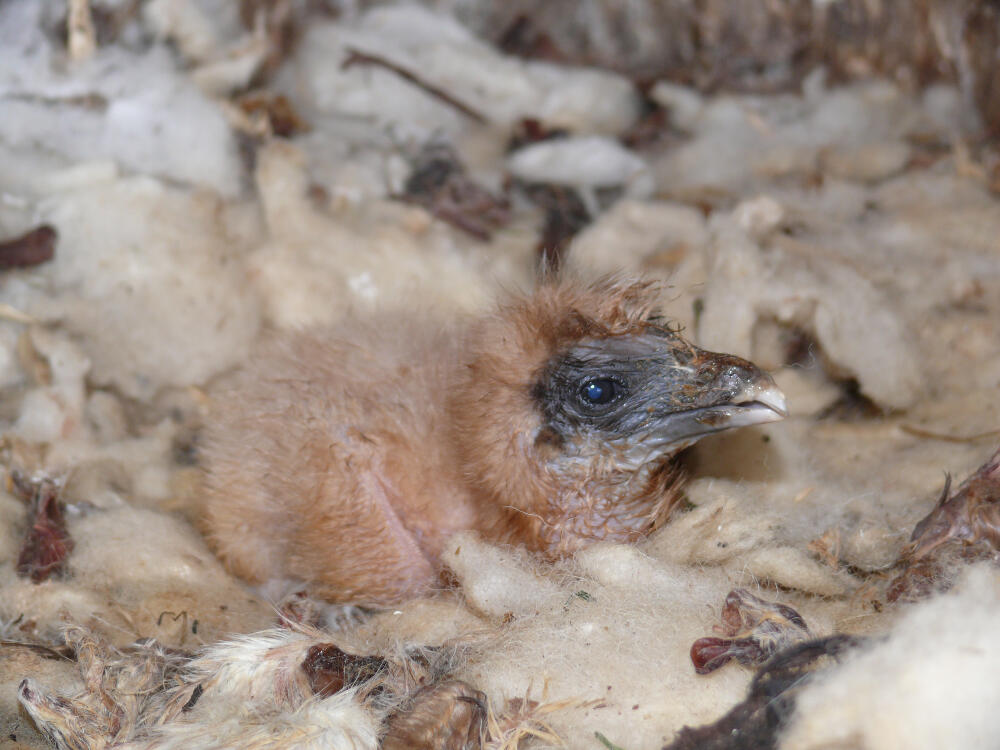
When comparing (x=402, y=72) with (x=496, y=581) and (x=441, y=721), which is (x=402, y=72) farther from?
(x=441, y=721)

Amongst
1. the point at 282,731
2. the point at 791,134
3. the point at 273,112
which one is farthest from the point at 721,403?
the point at 273,112

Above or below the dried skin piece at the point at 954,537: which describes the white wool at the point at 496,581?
below

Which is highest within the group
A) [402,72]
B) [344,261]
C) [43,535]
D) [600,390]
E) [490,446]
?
[402,72]

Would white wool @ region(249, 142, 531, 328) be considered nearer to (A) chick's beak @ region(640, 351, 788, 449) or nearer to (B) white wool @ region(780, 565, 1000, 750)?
(A) chick's beak @ region(640, 351, 788, 449)

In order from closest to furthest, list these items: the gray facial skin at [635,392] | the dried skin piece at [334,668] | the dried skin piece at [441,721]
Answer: the dried skin piece at [441,721]
the dried skin piece at [334,668]
the gray facial skin at [635,392]

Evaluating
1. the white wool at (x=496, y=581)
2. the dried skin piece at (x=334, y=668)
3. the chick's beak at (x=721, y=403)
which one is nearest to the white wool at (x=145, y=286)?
the white wool at (x=496, y=581)

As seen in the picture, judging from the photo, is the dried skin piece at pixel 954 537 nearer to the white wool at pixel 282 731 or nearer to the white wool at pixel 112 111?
the white wool at pixel 282 731

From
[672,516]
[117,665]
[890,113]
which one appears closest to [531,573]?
[672,516]
